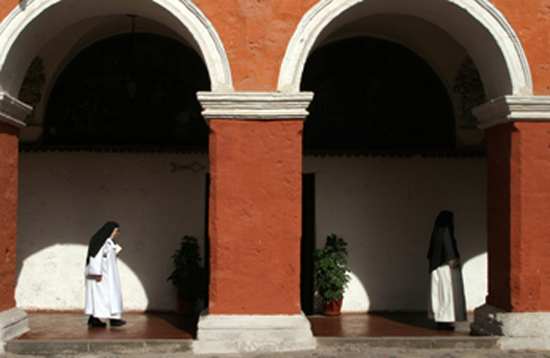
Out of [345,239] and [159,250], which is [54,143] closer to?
[159,250]

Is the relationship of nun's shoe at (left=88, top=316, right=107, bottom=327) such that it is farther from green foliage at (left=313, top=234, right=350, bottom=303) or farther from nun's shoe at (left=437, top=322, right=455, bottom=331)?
nun's shoe at (left=437, top=322, right=455, bottom=331)

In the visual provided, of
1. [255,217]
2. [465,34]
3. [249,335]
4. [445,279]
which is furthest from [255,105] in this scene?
[445,279]

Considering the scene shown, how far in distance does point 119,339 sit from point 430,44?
5.83 meters

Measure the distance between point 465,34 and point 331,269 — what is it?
139 inches

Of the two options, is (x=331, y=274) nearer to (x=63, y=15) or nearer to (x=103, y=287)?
(x=103, y=287)

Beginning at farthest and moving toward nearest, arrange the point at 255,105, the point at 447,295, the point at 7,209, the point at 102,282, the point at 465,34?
the point at 102,282, the point at 447,295, the point at 465,34, the point at 7,209, the point at 255,105

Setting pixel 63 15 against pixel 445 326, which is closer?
pixel 63 15

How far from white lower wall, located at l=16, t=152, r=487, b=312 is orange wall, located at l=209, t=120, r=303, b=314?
2.32 m

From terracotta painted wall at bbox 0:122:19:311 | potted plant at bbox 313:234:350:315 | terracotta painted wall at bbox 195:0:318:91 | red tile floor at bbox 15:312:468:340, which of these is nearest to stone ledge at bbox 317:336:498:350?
Result: red tile floor at bbox 15:312:468:340

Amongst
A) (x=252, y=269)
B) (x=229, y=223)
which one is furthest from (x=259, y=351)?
(x=229, y=223)

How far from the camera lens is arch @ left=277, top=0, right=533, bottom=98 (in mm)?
6395

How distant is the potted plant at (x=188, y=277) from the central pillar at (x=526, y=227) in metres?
3.80

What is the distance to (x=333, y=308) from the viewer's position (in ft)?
Answer: 27.0

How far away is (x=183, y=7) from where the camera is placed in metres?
6.41
